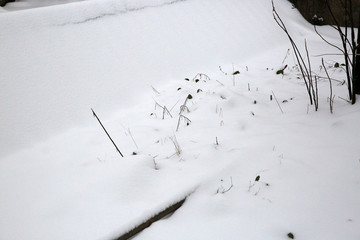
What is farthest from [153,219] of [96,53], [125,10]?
[125,10]

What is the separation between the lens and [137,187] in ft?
4.80

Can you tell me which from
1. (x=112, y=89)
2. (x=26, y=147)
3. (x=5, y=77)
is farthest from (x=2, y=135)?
(x=112, y=89)

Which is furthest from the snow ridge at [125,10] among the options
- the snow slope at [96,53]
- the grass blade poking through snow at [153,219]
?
the grass blade poking through snow at [153,219]

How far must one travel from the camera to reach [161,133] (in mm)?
2064

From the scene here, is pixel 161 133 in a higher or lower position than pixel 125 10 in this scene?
lower

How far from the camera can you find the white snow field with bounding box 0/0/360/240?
1.29 metres

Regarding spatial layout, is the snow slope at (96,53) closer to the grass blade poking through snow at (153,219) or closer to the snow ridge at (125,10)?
the snow ridge at (125,10)

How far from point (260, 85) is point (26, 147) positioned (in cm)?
220

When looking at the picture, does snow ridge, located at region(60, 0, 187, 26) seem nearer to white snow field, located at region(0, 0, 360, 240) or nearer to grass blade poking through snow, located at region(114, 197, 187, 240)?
white snow field, located at region(0, 0, 360, 240)

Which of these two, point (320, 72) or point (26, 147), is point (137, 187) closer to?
point (26, 147)

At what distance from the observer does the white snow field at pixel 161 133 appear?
1285 mm

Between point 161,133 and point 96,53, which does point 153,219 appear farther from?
point 96,53

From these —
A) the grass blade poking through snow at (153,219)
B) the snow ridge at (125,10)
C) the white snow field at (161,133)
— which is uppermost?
the snow ridge at (125,10)

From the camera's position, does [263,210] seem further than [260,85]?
No
